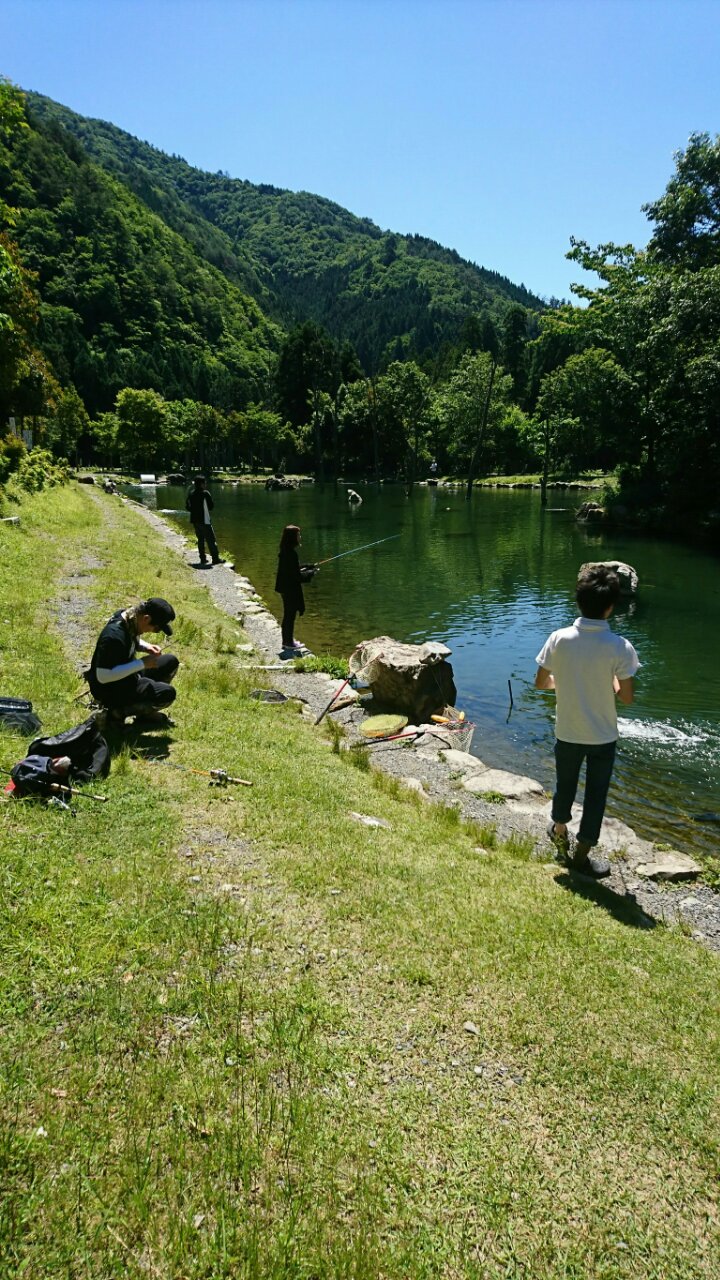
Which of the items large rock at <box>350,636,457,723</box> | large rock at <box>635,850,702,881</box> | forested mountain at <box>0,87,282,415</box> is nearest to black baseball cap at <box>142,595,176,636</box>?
large rock at <box>350,636,457,723</box>

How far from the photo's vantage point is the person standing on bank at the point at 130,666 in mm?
6988

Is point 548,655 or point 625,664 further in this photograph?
point 548,655

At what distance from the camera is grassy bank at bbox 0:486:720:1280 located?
2.68 meters

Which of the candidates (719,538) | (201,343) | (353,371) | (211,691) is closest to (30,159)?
(201,343)

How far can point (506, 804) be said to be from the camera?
8.32 meters

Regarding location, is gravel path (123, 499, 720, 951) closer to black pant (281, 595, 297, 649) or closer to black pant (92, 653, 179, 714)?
black pant (281, 595, 297, 649)

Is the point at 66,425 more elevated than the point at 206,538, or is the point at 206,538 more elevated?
the point at 66,425

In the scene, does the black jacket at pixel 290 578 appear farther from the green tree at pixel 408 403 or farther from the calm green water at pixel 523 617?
the green tree at pixel 408 403

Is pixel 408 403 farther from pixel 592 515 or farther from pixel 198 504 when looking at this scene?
pixel 198 504

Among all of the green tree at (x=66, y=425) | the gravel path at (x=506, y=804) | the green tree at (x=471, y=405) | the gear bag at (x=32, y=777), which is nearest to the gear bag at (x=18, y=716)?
the gear bag at (x=32, y=777)

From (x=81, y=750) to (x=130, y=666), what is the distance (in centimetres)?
122

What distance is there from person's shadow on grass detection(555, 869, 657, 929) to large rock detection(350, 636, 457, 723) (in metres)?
5.55

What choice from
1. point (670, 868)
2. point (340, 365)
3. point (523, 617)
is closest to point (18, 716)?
point (670, 868)

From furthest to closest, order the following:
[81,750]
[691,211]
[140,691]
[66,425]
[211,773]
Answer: [66,425] → [691,211] → [140,691] → [211,773] → [81,750]
